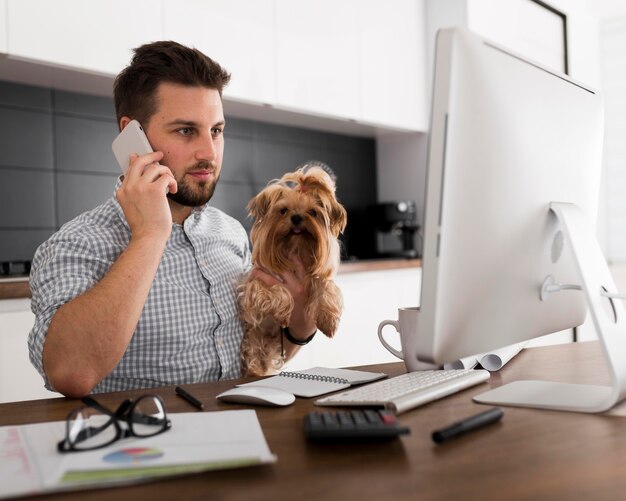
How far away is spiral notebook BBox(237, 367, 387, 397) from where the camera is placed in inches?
42.9

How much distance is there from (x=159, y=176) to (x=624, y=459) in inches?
40.9

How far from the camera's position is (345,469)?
2.32 feet

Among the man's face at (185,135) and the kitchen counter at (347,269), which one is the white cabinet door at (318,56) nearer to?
the kitchen counter at (347,269)

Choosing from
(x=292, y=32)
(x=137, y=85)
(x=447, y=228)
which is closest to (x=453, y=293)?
(x=447, y=228)

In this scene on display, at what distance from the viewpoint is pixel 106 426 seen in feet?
2.62

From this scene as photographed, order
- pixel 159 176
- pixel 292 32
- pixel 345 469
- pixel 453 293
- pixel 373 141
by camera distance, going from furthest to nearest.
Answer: pixel 373 141
pixel 292 32
pixel 159 176
pixel 453 293
pixel 345 469

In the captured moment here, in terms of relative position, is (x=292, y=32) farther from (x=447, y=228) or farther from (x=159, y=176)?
(x=447, y=228)

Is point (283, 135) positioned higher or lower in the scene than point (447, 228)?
higher

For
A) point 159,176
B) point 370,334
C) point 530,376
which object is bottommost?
point 370,334

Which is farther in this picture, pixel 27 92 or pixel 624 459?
pixel 27 92

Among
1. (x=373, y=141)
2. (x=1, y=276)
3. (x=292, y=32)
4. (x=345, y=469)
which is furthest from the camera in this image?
(x=373, y=141)

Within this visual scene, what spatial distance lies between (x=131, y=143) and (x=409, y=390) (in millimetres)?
900

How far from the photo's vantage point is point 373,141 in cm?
443

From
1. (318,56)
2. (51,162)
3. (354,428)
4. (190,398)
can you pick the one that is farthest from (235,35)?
(354,428)
